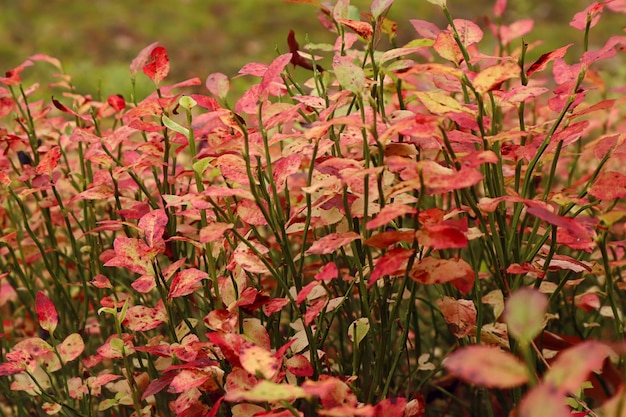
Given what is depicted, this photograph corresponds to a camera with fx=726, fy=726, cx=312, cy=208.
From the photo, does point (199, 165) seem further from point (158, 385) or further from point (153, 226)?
point (158, 385)

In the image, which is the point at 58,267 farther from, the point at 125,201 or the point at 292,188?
the point at 292,188

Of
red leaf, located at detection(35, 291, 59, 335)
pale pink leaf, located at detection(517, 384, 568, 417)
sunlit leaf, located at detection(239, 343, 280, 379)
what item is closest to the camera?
pale pink leaf, located at detection(517, 384, 568, 417)

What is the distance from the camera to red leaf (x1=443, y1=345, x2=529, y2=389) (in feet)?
1.87

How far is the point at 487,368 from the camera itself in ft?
1.90

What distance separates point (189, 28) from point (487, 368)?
710 cm

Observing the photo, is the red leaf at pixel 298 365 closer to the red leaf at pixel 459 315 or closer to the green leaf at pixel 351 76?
the red leaf at pixel 459 315

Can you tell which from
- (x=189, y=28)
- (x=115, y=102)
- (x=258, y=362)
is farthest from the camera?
A: (x=189, y=28)

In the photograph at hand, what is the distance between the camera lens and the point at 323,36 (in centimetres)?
698

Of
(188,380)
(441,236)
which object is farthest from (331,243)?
(188,380)

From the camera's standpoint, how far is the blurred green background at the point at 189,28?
6562 millimetres

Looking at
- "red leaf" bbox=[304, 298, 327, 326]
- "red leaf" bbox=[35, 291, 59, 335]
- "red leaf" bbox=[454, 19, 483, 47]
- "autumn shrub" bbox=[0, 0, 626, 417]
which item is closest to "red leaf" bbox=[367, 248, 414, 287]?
"autumn shrub" bbox=[0, 0, 626, 417]

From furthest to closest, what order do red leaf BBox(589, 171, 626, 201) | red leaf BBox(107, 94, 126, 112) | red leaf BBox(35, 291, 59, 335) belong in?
red leaf BBox(107, 94, 126, 112), red leaf BBox(35, 291, 59, 335), red leaf BBox(589, 171, 626, 201)

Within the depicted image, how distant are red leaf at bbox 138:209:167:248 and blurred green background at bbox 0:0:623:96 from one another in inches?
206

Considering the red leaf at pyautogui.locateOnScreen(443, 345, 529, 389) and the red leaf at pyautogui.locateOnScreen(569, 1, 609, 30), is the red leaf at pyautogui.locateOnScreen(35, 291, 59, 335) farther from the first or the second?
the red leaf at pyautogui.locateOnScreen(569, 1, 609, 30)
